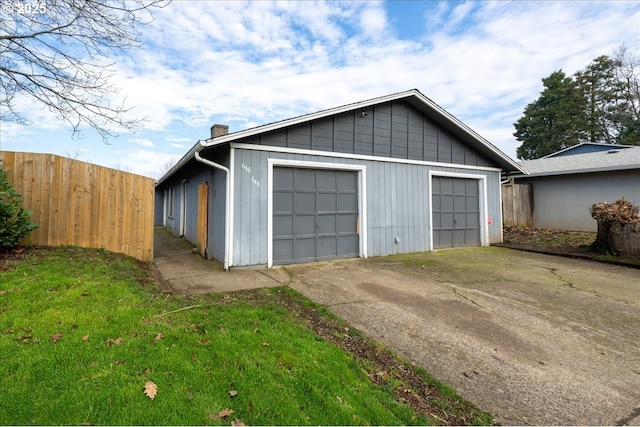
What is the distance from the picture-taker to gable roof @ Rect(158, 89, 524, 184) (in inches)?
241

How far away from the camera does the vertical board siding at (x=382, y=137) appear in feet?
23.6

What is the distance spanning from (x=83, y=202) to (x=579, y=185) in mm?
16463

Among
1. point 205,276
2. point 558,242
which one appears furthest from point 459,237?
point 205,276

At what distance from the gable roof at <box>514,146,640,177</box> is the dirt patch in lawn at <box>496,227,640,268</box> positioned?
234 centimetres

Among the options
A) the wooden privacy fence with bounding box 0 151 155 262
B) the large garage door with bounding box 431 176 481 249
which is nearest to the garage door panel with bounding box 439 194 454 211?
the large garage door with bounding box 431 176 481 249

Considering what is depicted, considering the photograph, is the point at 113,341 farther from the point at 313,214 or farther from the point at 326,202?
the point at 326,202

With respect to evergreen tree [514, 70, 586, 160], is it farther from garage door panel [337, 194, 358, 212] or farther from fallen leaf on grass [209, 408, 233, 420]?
fallen leaf on grass [209, 408, 233, 420]

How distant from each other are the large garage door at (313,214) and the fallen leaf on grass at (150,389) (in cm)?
480

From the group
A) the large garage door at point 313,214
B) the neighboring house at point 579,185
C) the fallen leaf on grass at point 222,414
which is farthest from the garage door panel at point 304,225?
the neighboring house at point 579,185

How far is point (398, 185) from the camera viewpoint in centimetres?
859

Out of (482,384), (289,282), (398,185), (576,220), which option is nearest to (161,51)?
(289,282)

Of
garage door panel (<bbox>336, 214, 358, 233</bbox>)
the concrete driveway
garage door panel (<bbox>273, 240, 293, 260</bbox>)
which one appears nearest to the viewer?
the concrete driveway

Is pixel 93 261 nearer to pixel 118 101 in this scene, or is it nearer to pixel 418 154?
pixel 118 101

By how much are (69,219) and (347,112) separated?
647 centimetres
